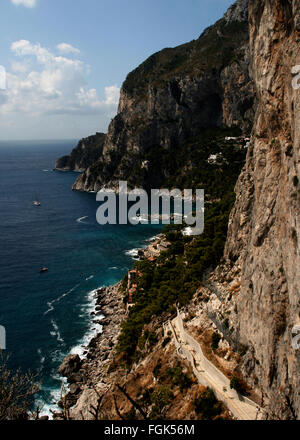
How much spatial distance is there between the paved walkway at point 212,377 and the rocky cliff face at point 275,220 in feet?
5.84

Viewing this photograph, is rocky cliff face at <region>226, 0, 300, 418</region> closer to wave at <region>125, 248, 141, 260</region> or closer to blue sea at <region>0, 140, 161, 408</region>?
blue sea at <region>0, 140, 161, 408</region>

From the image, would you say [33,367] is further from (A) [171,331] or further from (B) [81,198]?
(B) [81,198]

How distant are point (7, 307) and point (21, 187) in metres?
119

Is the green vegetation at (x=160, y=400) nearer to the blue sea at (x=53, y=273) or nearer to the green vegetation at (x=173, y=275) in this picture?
the green vegetation at (x=173, y=275)

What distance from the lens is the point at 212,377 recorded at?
1158 inches

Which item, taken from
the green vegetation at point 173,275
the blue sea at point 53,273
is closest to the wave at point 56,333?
the blue sea at point 53,273

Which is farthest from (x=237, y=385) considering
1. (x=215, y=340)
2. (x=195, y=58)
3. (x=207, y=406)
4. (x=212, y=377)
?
(x=195, y=58)

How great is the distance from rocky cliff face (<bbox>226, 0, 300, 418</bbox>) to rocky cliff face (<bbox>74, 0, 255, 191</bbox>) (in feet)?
368

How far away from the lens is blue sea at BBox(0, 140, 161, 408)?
157 feet

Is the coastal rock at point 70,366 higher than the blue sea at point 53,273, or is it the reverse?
the blue sea at point 53,273

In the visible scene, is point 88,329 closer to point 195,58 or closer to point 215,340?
point 215,340

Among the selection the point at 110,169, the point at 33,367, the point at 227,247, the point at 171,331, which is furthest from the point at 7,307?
the point at 110,169

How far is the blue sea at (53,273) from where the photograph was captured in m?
48.0

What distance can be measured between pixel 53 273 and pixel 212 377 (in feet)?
160
